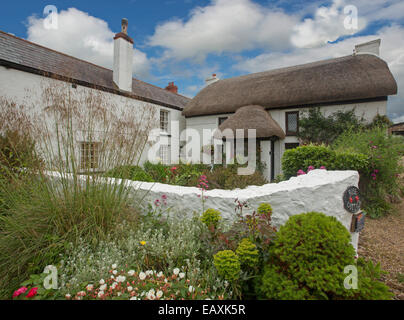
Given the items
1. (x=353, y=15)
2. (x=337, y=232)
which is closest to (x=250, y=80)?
(x=353, y=15)

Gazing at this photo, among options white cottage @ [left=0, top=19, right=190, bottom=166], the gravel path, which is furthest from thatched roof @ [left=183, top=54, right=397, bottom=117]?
the gravel path

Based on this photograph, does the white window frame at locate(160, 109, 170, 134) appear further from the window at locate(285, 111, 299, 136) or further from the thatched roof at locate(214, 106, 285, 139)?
the window at locate(285, 111, 299, 136)

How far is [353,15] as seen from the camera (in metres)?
2.94

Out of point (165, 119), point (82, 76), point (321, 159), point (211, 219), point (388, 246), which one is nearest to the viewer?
point (211, 219)

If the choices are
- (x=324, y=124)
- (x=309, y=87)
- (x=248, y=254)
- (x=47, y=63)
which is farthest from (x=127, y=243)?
(x=309, y=87)

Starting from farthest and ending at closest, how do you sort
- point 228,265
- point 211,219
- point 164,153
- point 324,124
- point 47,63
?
point 164,153, point 324,124, point 47,63, point 211,219, point 228,265

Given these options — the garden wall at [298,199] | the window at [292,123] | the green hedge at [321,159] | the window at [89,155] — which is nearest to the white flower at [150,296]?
the garden wall at [298,199]

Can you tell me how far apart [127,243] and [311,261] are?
1.84 metres

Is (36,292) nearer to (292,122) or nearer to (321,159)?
(321,159)

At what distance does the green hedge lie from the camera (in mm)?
4812

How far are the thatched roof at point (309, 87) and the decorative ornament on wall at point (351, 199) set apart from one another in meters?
7.94

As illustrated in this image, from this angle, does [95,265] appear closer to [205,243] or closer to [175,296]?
[175,296]

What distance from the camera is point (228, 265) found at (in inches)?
62.1
